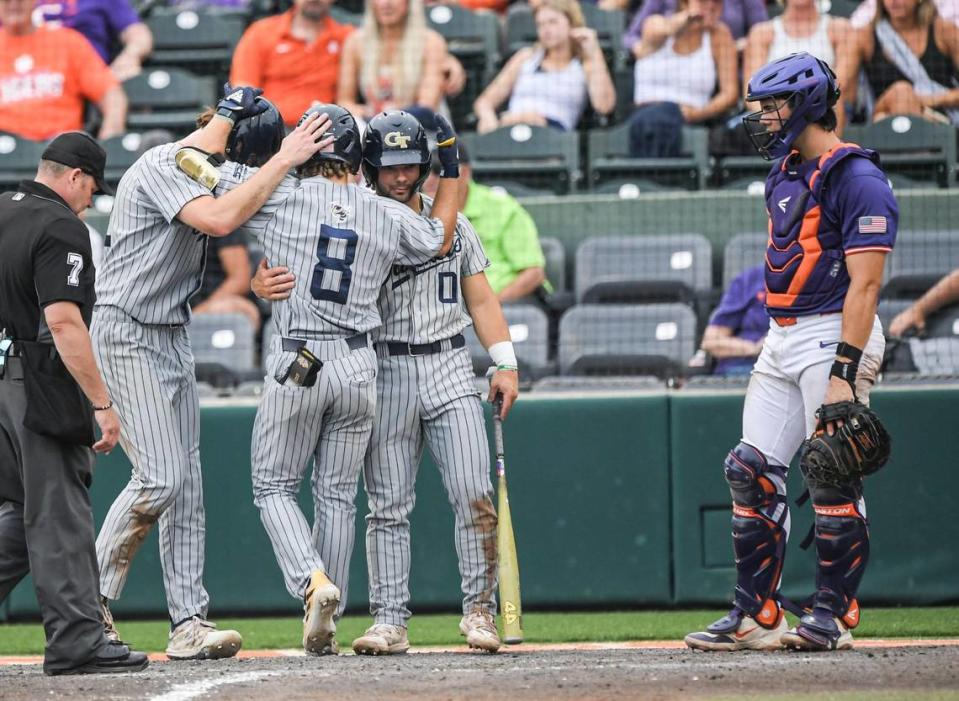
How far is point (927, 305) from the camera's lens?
712 cm

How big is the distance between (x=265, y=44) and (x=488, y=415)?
352 cm

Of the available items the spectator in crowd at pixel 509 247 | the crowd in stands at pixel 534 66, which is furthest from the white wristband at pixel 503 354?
the crowd in stands at pixel 534 66

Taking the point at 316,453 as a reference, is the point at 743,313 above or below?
above

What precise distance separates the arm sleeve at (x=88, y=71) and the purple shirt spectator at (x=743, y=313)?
4419mm

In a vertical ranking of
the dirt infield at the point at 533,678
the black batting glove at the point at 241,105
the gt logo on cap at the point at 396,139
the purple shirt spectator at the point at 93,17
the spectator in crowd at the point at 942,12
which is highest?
the purple shirt spectator at the point at 93,17

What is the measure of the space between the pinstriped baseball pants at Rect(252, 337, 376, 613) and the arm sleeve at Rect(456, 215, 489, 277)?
0.56 meters

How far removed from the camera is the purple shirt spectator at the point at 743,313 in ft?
23.5

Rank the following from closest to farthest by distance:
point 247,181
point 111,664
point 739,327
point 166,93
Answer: point 111,664
point 247,181
point 739,327
point 166,93

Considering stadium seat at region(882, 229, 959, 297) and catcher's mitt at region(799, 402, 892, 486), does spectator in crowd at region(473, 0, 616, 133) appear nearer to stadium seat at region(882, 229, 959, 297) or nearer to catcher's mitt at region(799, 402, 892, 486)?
stadium seat at region(882, 229, 959, 297)

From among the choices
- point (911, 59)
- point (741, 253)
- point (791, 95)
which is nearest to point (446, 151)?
point (791, 95)

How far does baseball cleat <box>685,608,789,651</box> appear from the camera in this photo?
16.5 ft

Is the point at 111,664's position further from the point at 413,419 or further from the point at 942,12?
the point at 942,12

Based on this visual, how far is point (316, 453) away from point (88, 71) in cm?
522

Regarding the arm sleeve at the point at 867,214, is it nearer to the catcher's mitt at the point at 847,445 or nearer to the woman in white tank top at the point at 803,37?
the catcher's mitt at the point at 847,445
